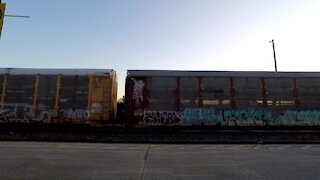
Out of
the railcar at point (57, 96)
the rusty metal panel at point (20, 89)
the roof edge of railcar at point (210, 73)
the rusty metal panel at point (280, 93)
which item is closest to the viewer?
the railcar at point (57, 96)

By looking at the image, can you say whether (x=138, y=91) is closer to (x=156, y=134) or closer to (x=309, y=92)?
(x=156, y=134)

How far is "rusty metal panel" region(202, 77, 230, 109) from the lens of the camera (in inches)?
617

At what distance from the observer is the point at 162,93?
15.9m

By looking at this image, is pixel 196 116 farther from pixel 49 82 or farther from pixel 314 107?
pixel 49 82

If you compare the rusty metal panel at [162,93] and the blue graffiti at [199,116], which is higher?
the rusty metal panel at [162,93]

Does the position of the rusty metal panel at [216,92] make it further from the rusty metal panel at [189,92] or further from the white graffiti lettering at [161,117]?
the white graffiti lettering at [161,117]

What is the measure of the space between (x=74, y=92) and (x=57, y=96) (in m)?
1.08

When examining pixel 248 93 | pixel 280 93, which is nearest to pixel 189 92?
pixel 248 93

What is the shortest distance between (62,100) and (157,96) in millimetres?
6047

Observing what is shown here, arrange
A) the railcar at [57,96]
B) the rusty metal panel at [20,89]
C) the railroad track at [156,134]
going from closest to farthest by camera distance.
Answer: the railroad track at [156,134]
the railcar at [57,96]
the rusty metal panel at [20,89]

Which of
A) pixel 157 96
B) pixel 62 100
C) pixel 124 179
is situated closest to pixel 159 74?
pixel 157 96

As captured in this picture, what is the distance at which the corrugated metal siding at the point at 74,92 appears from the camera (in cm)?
1552

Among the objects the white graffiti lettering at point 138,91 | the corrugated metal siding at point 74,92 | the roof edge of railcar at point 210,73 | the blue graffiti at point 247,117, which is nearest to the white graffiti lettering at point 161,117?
the white graffiti lettering at point 138,91

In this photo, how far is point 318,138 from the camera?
1416cm
